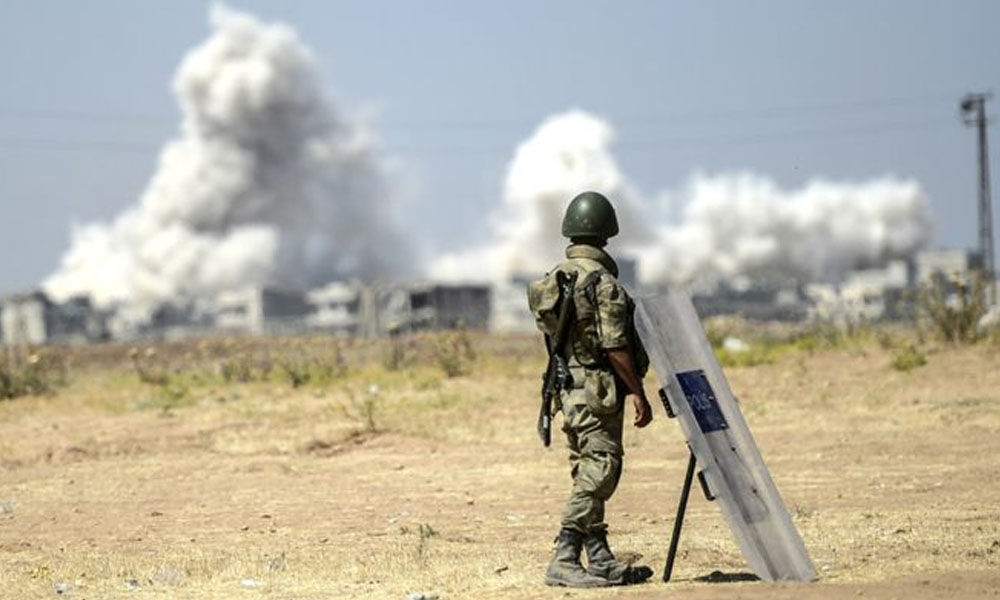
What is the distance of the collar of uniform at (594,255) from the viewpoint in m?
8.13

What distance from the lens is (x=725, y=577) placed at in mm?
8453

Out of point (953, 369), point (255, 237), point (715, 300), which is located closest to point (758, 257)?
point (715, 300)

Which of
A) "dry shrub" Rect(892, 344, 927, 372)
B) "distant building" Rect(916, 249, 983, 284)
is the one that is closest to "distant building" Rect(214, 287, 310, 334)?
"distant building" Rect(916, 249, 983, 284)

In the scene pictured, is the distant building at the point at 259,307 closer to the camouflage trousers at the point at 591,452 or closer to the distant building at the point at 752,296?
the distant building at the point at 752,296

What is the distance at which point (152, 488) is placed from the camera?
14.2m

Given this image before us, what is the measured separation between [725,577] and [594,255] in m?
1.60

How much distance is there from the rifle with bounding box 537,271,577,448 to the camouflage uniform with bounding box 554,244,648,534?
3cm

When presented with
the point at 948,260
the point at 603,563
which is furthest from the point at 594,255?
the point at 948,260

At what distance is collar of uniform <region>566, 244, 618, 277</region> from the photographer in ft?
26.7

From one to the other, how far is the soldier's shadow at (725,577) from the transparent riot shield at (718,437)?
1.08 ft

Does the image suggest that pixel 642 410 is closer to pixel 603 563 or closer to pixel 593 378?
pixel 593 378

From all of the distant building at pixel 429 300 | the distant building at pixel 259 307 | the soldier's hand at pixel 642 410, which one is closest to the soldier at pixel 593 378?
the soldier's hand at pixel 642 410

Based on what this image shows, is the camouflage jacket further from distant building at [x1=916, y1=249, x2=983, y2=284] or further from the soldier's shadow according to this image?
distant building at [x1=916, y1=249, x2=983, y2=284]

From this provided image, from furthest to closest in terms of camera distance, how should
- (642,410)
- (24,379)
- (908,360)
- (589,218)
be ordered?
(24,379), (908,360), (589,218), (642,410)
